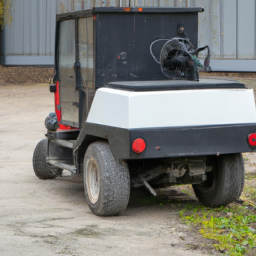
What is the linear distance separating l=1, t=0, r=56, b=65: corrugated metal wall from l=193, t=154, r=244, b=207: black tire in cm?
1417

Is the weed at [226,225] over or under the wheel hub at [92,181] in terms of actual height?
under

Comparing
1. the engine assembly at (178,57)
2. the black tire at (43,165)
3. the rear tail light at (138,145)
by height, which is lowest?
the black tire at (43,165)

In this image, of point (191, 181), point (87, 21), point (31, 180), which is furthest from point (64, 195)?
point (87, 21)

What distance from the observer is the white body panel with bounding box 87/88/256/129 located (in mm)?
5875

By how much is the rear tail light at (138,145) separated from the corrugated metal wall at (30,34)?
1476 centimetres

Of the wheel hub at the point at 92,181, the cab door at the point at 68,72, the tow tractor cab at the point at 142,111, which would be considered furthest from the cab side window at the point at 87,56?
the wheel hub at the point at 92,181

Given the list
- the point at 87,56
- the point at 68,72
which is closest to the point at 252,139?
the point at 87,56

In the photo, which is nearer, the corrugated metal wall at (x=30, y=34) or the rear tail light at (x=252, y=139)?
the rear tail light at (x=252, y=139)

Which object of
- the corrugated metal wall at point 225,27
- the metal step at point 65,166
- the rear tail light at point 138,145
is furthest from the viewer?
the corrugated metal wall at point 225,27

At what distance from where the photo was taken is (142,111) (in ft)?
19.3

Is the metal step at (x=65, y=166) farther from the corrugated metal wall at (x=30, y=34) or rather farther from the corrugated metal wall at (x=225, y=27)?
the corrugated metal wall at (x=30, y=34)

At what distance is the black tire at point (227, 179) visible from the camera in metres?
6.60

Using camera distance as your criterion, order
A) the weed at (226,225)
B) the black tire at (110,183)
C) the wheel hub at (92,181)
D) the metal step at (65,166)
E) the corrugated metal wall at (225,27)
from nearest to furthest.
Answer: the weed at (226,225) < the black tire at (110,183) < the wheel hub at (92,181) < the metal step at (65,166) < the corrugated metal wall at (225,27)

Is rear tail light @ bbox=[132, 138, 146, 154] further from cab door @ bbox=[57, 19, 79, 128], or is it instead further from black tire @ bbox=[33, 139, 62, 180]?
black tire @ bbox=[33, 139, 62, 180]
